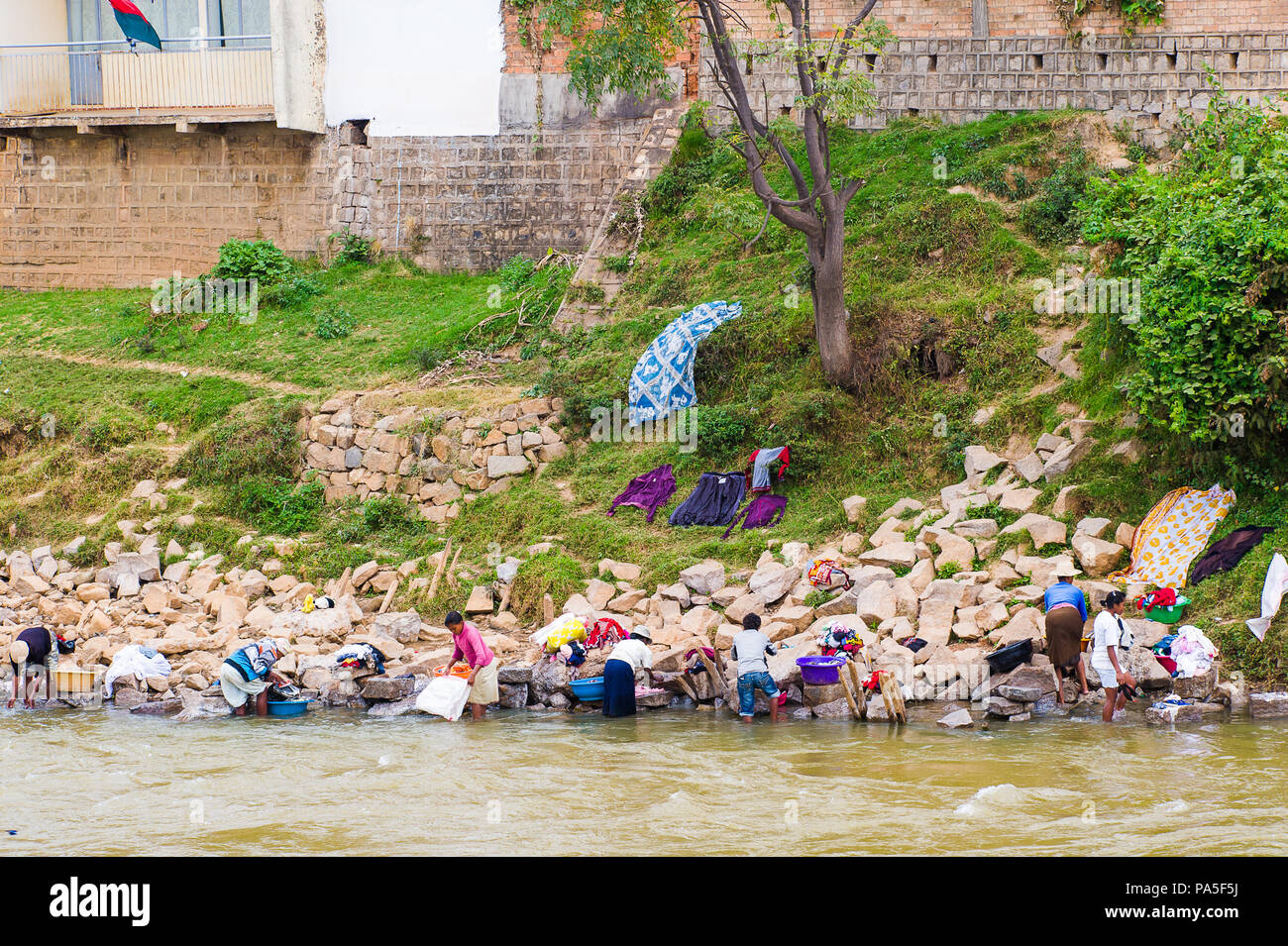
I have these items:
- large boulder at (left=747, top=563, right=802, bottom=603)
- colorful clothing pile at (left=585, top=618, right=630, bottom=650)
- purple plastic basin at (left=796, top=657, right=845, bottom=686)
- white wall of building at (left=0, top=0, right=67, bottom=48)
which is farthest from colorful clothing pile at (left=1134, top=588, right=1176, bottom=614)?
white wall of building at (left=0, top=0, right=67, bottom=48)

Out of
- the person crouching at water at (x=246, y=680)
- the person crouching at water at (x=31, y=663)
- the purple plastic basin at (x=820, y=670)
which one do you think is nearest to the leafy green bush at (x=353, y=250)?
the person crouching at water at (x=31, y=663)

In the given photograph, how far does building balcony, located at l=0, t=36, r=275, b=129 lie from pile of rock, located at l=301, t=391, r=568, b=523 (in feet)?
22.3

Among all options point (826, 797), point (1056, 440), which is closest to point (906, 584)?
point (1056, 440)

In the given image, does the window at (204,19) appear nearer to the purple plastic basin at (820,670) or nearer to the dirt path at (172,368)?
the dirt path at (172,368)

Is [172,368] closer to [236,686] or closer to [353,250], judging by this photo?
[353,250]

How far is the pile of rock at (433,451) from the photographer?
582 inches

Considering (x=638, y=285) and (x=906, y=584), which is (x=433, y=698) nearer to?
(x=906, y=584)

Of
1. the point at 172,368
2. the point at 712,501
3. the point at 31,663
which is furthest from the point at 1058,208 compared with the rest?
the point at 31,663

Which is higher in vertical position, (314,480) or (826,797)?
(314,480)

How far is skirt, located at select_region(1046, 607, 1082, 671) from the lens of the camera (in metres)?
9.62

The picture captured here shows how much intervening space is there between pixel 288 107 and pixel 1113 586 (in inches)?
580

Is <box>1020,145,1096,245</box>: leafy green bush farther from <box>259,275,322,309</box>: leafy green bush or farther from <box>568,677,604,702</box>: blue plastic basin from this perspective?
<box>259,275,322,309</box>: leafy green bush

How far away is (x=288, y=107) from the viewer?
64.3ft

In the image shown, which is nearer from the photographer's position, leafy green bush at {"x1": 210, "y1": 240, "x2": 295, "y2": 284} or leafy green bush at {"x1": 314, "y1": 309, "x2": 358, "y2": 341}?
leafy green bush at {"x1": 314, "y1": 309, "x2": 358, "y2": 341}
